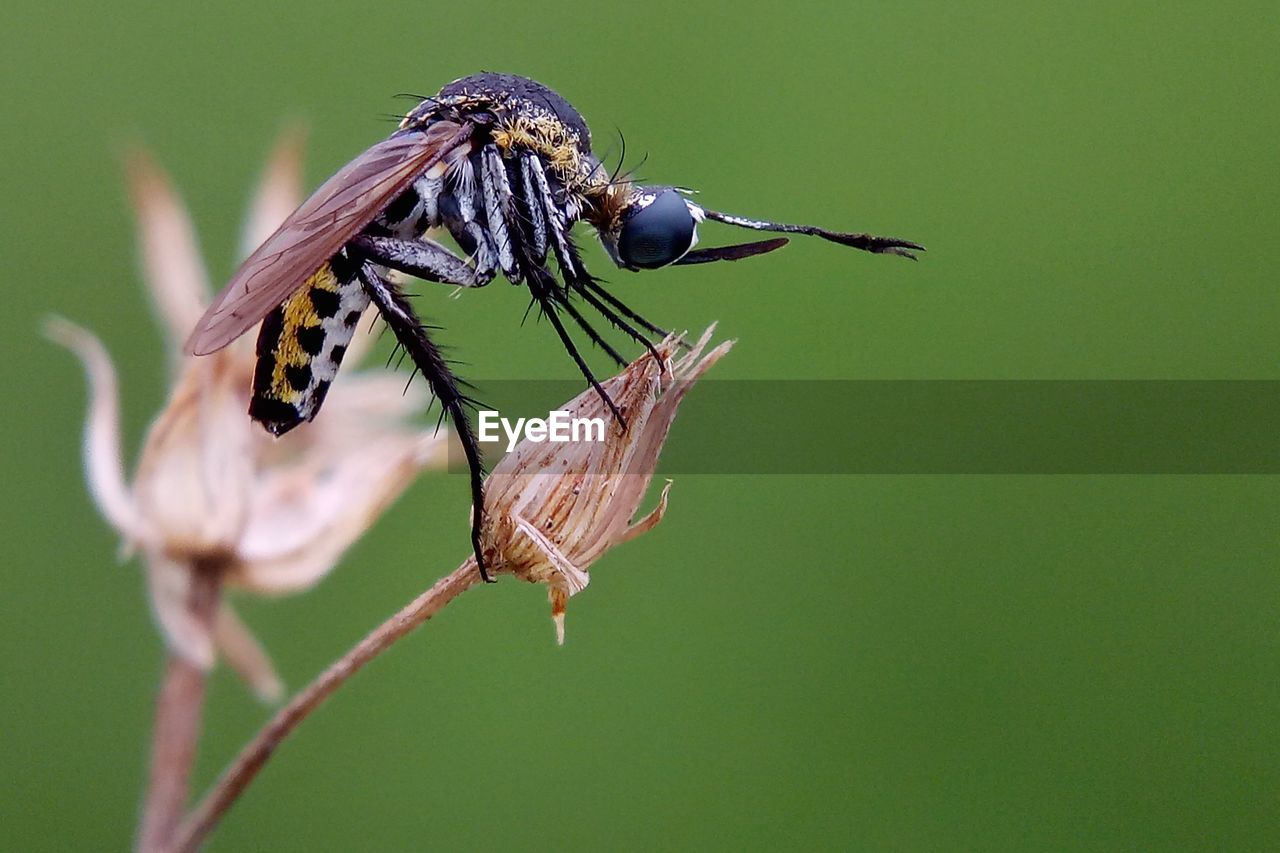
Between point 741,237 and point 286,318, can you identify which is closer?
point 286,318

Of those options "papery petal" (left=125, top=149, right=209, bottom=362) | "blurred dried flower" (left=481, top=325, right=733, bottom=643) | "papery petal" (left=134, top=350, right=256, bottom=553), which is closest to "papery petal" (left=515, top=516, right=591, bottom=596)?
"blurred dried flower" (left=481, top=325, right=733, bottom=643)

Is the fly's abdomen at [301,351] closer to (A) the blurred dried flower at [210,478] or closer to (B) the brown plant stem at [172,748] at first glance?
(A) the blurred dried flower at [210,478]

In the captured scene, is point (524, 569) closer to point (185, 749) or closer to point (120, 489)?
point (185, 749)

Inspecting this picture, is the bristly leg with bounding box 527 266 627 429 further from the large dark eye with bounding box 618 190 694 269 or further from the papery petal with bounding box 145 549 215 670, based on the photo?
the papery petal with bounding box 145 549 215 670

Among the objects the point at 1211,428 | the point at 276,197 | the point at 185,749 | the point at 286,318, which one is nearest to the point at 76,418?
the point at 276,197

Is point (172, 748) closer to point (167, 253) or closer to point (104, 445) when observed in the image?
point (104, 445)

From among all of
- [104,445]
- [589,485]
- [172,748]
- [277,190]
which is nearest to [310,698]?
[172,748]
